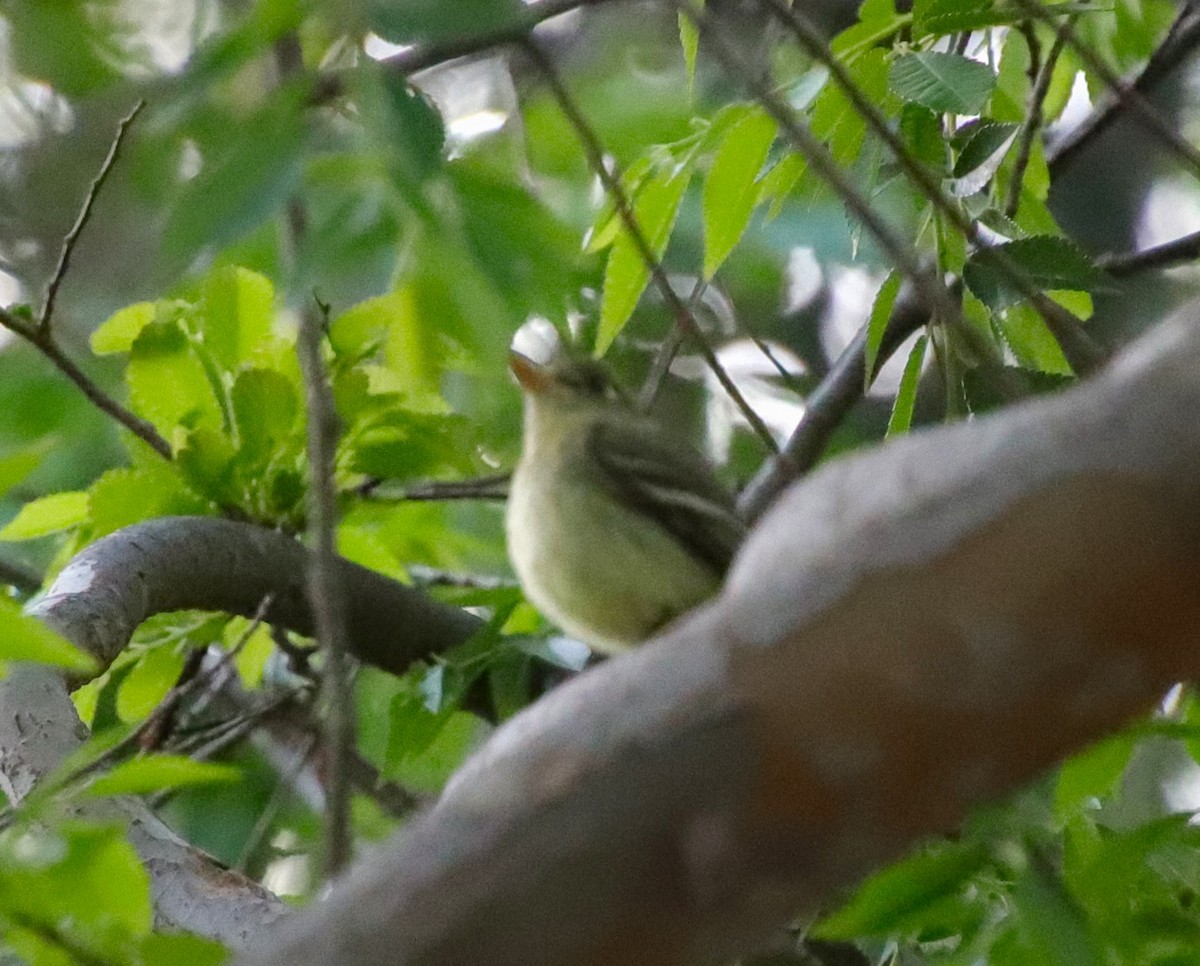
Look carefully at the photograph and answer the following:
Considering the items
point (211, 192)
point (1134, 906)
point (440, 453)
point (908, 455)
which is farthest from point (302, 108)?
point (440, 453)

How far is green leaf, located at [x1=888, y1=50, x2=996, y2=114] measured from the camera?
8.27ft

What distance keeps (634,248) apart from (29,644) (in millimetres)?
1516

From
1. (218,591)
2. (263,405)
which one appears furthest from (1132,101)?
(218,591)

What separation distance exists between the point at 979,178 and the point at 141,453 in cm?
183

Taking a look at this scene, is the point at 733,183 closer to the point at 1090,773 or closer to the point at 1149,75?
the point at 1090,773

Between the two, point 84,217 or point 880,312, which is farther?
point 84,217

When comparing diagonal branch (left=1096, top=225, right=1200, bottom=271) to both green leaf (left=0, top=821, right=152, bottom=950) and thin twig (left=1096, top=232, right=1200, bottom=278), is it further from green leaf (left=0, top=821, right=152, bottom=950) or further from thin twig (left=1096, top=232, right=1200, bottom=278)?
green leaf (left=0, top=821, right=152, bottom=950)

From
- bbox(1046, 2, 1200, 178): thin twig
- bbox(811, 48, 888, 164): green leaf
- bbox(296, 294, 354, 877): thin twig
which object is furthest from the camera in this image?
bbox(1046, 2, 1200, 178): thin twig

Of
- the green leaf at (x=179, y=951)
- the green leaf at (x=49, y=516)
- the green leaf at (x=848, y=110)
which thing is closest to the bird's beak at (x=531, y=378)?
the green leaf at (x=49, y=516)

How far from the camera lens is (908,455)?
120 centimetres

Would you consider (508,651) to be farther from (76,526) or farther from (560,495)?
(76,526)

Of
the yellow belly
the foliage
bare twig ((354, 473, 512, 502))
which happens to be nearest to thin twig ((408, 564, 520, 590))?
the foliage

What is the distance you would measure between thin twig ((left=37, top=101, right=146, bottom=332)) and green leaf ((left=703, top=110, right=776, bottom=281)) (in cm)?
87

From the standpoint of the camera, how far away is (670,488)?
380 centimetres
